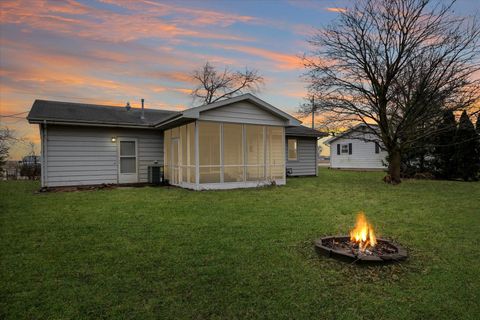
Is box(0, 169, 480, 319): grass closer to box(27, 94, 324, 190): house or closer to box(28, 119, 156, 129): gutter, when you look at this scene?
box(27, 94, 324, 190): house

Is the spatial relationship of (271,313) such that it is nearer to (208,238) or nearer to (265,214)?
(208,238)

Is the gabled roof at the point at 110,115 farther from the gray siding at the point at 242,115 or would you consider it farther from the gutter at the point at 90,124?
the gray siding at the point at 242,115

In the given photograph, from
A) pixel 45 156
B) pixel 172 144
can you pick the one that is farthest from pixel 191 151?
pixel 45 156

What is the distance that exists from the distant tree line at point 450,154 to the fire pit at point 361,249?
12878 millimetres

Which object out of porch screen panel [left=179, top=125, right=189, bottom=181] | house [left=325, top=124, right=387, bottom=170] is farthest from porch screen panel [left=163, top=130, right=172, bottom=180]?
house [left=325, top=124, right=387, bottom=170]

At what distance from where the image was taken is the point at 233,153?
1198 centimetres

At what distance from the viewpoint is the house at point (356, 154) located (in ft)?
85.0

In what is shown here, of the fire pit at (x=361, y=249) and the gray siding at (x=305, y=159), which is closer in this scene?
the fire pit at (x=361, y=249)

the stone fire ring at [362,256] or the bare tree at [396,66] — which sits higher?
the bare tree at [396,66]

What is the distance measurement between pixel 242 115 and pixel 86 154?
6523 millimetres

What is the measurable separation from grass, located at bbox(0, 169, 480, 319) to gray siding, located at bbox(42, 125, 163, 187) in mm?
5037

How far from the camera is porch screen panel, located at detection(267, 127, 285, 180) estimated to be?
42.2 feet

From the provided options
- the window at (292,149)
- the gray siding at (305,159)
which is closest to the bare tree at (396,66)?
the window at (292,149)

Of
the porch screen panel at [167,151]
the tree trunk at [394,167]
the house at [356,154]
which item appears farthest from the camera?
the house at [356,154]
